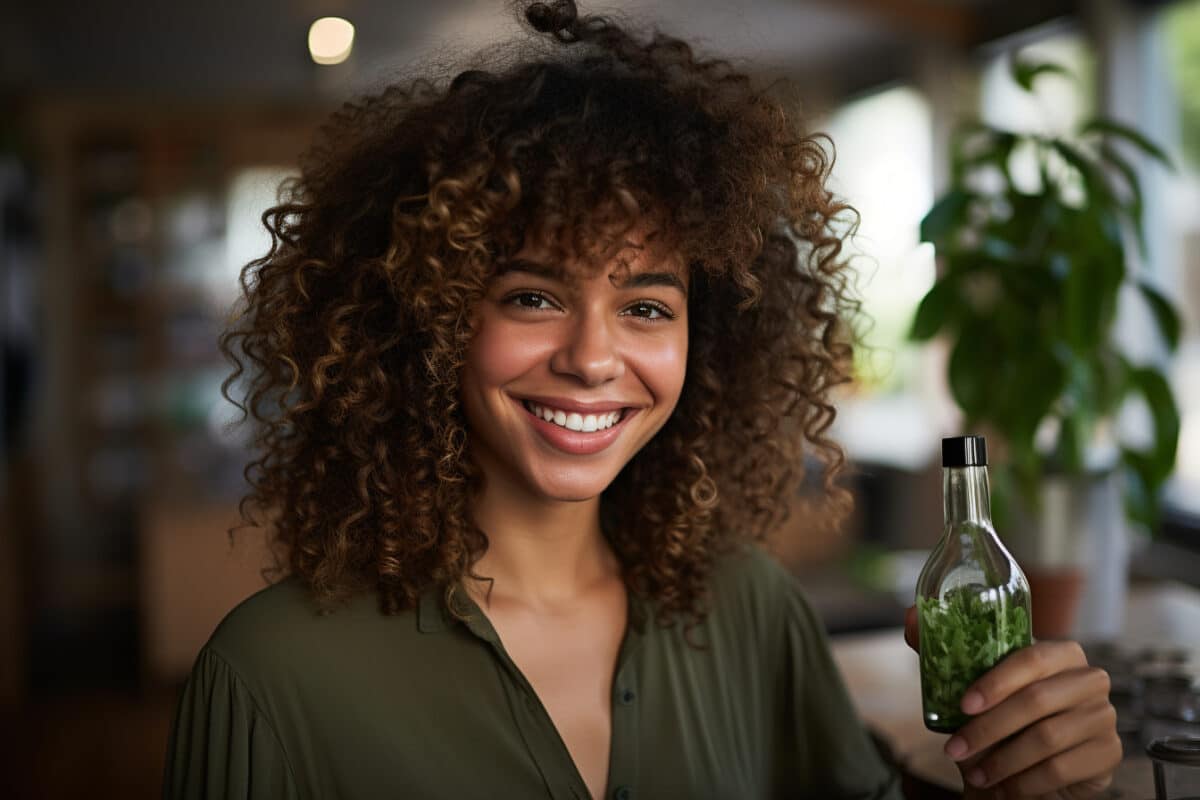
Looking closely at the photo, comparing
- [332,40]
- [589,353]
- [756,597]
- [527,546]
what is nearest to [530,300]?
[589,353]

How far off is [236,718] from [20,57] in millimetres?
5827

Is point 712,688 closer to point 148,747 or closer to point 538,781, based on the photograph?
point 538,781

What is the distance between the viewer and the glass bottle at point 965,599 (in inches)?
38.4

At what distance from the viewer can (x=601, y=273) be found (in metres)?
1.18

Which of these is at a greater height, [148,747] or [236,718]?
[236,718]

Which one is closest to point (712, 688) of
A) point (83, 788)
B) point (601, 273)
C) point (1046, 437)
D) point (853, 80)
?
point (601, 273)

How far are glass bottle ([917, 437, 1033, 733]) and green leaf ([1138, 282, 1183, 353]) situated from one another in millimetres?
1222

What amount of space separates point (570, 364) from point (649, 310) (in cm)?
14

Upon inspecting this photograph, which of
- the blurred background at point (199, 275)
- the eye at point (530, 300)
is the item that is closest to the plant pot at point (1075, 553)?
the eye at point (530, 300)

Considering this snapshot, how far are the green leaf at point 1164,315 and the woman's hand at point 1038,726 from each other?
1.22m

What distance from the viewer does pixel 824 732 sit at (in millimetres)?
1431

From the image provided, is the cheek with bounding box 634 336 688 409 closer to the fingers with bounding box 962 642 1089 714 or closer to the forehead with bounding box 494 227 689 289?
the forehead with bounding box 494 227 689 289

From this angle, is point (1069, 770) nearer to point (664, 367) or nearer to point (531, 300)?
point (664, 367)

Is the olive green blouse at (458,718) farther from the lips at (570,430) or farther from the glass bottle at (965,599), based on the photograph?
the glass bottle at (965,599)
